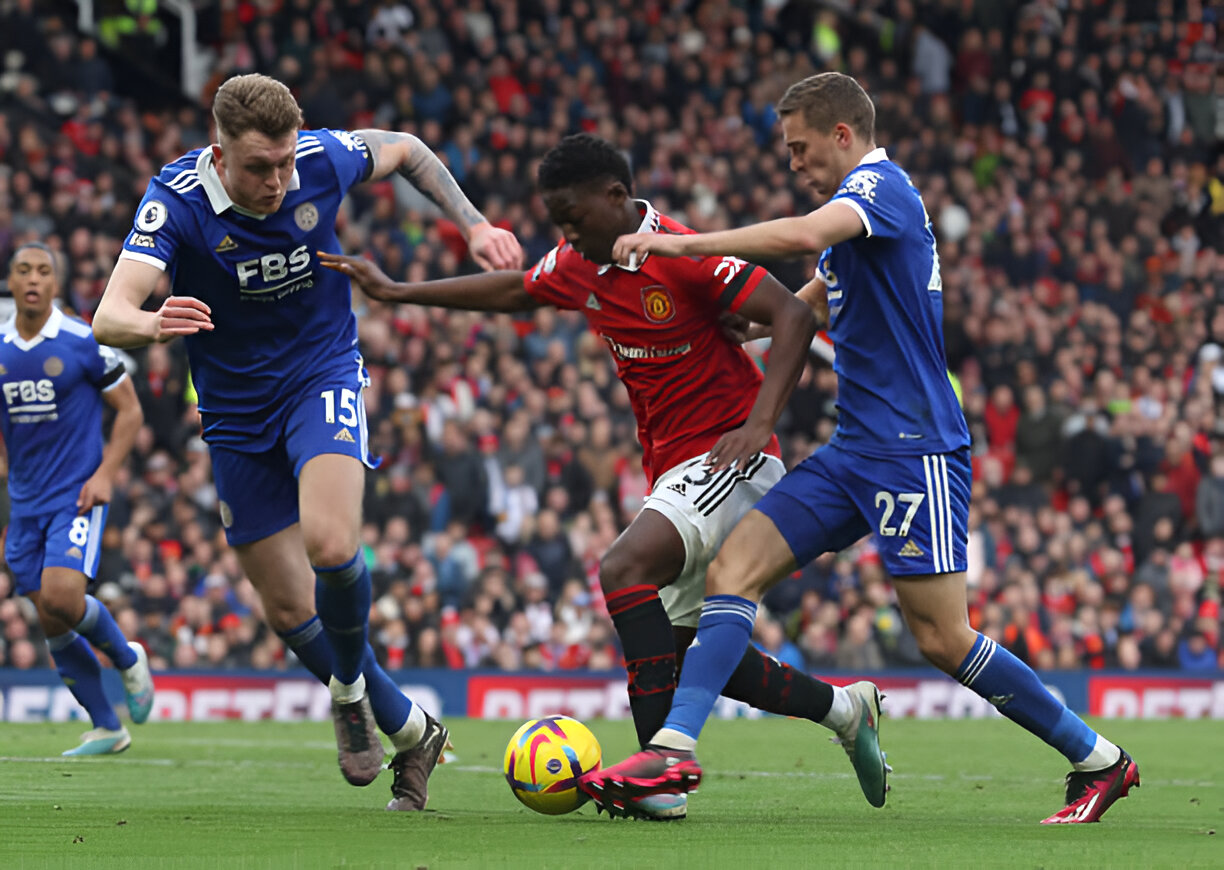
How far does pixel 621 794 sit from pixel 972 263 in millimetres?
16522

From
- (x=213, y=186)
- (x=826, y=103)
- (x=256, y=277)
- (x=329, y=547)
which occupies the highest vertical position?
(x=826, y=103)

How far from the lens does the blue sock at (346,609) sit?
6867 millimetres

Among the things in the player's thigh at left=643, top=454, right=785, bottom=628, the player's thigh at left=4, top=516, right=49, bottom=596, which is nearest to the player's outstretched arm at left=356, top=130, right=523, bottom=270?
the player's thigh at left=643, top=454, right=785, bottom=628

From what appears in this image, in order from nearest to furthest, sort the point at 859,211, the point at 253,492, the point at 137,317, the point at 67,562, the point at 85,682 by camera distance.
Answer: the point at 137,317 < the point at 859,211 < the point at 253,492 < the point at 67,562 < the point at 85,682

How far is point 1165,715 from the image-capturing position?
1745 centimetres

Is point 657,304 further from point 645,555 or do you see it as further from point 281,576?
point 281,576

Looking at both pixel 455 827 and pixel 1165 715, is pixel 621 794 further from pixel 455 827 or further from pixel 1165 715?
pixel 1165 715

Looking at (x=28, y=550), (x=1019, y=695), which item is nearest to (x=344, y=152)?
(x=1019, y=695)

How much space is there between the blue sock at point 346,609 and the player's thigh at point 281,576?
560 mm

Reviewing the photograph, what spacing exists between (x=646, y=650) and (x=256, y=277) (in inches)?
81.0

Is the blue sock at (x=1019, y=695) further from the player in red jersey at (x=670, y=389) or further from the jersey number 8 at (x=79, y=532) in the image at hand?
the jersey number 8 at (x=79, y=532)

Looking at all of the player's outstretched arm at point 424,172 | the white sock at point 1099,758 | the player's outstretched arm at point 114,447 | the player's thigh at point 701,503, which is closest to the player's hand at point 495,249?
the player's outstretched arm at point 424,172

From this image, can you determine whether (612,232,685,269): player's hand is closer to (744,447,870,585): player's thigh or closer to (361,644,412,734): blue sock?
(744,447,870,585): player's thigh

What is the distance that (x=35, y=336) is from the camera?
420 inches
